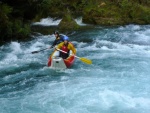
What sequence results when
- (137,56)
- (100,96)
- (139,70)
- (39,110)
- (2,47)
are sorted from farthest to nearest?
(2,47), (137,56), (139,70), (100,96), (39,110)

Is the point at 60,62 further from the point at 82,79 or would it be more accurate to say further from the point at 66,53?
the point at 82,79

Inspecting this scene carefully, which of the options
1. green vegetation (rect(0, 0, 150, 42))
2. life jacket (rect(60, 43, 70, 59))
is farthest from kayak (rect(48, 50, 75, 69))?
green vegetation (rect(0, 0, 150, 42))

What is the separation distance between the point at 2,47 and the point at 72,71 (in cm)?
397

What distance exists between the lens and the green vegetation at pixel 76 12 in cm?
1548

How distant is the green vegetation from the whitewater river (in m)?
1.53

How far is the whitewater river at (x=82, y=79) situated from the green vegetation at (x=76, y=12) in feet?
5.01

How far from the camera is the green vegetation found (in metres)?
15.5

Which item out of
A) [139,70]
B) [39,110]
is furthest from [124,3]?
[39,110]

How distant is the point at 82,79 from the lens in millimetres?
11062

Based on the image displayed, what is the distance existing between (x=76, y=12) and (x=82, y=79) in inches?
328

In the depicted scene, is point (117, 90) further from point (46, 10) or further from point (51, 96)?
point (46, 10)

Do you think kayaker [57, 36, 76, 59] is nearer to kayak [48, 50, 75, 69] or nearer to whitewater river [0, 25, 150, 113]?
kayak [48, 50, 75, 69]

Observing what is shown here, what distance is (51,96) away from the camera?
9.96m

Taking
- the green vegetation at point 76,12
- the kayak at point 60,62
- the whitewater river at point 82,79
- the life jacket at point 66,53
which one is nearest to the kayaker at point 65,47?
the life jacket at point 66,53
